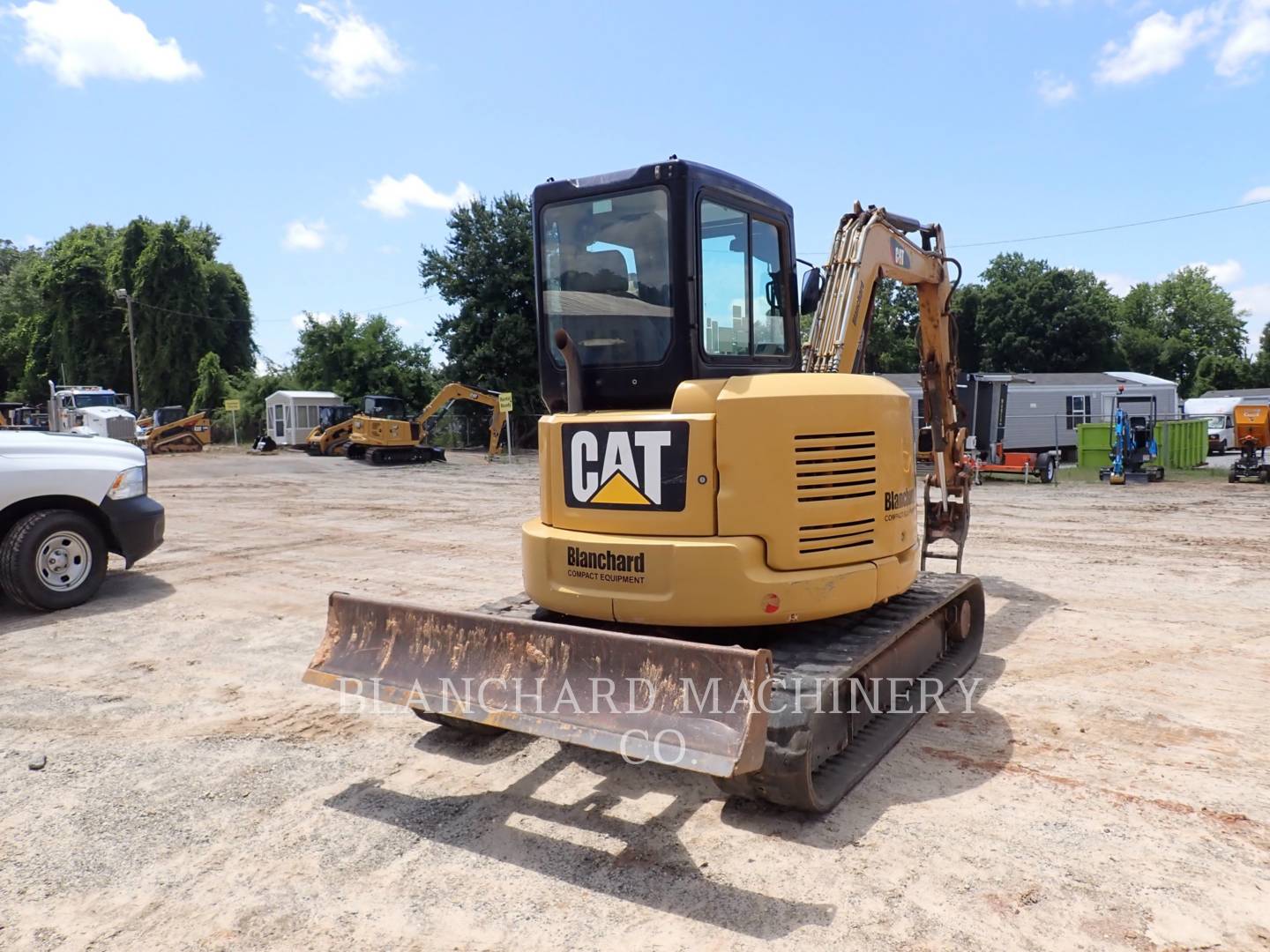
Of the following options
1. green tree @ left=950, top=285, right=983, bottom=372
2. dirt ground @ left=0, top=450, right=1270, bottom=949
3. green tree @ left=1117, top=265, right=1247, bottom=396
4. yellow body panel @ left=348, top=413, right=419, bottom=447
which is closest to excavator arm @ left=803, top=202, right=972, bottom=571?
dirt ground @ left=0, top=450, right=1270, bottom=949

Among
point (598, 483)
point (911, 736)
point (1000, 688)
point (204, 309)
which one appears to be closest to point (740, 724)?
point (598, 483)

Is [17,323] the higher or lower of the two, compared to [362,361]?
higher

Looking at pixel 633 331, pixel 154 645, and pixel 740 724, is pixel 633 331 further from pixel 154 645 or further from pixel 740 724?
pixel 154 645

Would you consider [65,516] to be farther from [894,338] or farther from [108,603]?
[894,338]

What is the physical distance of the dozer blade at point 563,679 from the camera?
3.50 meters

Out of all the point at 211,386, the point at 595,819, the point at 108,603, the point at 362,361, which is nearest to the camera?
the point at 595,819

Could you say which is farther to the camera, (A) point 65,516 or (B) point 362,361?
(B) point 362,361

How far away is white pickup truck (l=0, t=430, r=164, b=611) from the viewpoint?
25.1ft

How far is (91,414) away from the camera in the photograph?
109 feet

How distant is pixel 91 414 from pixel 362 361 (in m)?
12.0

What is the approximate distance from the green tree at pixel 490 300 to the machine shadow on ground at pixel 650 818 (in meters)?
30.0

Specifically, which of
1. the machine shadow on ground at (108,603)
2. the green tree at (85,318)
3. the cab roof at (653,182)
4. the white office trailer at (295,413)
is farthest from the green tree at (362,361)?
the cab roof at (653,182)

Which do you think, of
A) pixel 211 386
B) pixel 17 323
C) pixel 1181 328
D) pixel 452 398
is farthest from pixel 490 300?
pixel 1181 328

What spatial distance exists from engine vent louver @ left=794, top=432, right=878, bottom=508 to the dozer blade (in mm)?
956
